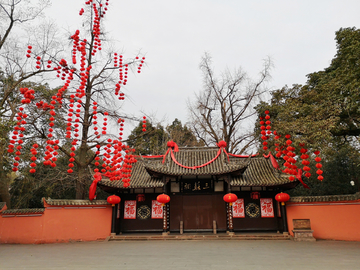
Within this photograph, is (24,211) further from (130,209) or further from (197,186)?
(197,186)

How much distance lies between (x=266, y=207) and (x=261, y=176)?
1488mm

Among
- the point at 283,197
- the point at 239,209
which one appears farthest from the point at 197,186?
the point at 283,197

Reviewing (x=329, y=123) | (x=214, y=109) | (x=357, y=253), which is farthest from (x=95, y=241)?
(x=214, y=109)

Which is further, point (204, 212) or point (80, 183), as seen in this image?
point (80, 183)

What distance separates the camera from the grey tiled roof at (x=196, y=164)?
1103 cm

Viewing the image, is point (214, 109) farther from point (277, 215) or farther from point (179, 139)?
point (277, 215)

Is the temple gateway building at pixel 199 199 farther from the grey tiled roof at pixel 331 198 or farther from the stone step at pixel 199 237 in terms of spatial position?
the grey tiled roof at pixel 331 198

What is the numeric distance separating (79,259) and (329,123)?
8.66 metres

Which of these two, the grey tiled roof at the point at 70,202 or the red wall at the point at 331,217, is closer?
the red wall at the point at 331,217

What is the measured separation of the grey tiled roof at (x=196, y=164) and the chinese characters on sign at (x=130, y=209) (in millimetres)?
2244

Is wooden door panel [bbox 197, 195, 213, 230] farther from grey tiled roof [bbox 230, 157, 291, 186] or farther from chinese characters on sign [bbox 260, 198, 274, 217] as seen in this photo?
chinese characters on sign [bbox 260, 198, 274, 217]

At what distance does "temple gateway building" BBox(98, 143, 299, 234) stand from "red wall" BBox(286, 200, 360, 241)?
955 millimetres

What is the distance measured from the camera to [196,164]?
12383 millimetres

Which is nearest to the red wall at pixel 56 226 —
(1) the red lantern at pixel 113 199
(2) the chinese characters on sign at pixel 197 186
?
(1) the red lantern at pixel 113 199
